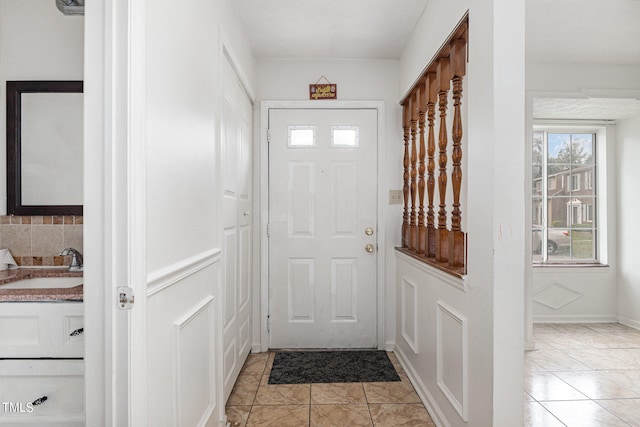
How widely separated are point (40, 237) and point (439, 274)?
209 centimetres

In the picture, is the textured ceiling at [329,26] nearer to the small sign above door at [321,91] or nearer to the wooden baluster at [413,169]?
the small sign above door at [321,91]

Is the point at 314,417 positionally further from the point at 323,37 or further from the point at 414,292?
the point at 323,37

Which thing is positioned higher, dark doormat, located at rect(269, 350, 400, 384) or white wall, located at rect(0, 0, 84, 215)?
white wall, located at rect(0, 0, 84, 215)

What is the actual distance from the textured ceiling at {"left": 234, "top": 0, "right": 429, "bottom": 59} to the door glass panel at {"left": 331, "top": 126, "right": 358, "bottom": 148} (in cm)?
59

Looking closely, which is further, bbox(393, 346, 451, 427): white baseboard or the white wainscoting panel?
bbox(393, 346, 451, 427): white baseboard

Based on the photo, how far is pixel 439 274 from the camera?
1.97 m

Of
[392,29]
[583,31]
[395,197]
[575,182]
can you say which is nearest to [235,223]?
[395,197]

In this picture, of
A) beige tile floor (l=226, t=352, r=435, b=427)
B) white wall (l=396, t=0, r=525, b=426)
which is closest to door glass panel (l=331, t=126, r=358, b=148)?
white wall (l=396, t=0, r=525, b=426)

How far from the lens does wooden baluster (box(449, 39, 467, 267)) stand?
5.82 feet

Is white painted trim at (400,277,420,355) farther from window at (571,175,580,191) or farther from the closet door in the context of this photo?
window at (571,175,580,191)

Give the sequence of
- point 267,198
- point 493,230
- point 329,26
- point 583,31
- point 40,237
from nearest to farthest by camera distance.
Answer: point 493,230 < point 40,237 < point 329,26 < point 583,31 < point 267,198

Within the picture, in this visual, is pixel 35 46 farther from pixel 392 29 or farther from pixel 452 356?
pixel 452 356

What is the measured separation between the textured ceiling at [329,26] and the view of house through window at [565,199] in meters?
2.38

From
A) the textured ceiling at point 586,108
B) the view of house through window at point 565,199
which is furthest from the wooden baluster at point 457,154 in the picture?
the view of house through window at point 565,199
